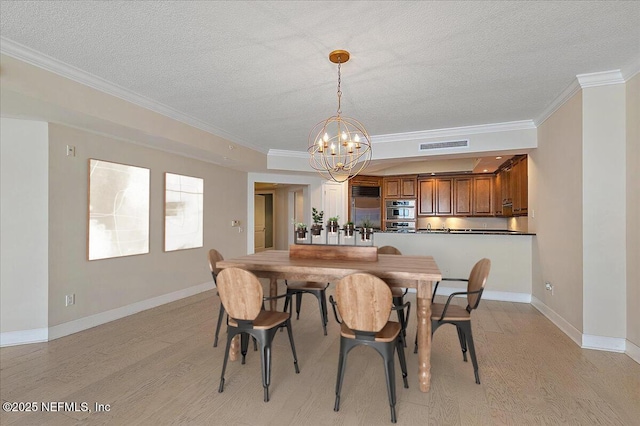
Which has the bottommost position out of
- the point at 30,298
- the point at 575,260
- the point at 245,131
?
the point at 30,298

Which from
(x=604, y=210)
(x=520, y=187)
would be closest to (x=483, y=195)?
(x=520, y=187)

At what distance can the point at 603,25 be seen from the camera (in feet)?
7.41

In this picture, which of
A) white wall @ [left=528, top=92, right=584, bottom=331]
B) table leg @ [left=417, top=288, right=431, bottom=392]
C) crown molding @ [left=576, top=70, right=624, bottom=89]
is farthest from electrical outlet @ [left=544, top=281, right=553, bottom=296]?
table leg @ [left=417, top=288, right=431, bottom=392]

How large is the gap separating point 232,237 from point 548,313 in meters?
5.19

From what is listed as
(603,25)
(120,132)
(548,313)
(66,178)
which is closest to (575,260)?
(548,313)

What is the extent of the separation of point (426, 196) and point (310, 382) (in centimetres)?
612

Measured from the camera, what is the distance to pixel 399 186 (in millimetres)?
7824

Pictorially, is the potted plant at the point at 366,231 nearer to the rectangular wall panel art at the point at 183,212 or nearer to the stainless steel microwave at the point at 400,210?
the rectangular wall panel art at the point at 183,212

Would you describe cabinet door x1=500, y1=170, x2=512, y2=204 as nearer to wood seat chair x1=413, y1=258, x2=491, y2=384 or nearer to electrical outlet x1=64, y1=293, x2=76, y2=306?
wood seat chair x1=413, y1=258, x2=491, y2=384

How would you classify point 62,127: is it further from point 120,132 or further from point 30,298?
point 30,298

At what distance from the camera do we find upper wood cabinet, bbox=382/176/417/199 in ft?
25.3

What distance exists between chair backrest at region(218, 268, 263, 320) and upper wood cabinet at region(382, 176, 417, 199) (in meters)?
6.16

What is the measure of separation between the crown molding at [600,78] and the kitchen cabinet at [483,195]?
14.1 feet

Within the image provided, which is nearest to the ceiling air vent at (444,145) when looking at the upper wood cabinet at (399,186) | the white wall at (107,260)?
the upper wood cabinet at (399,186)
